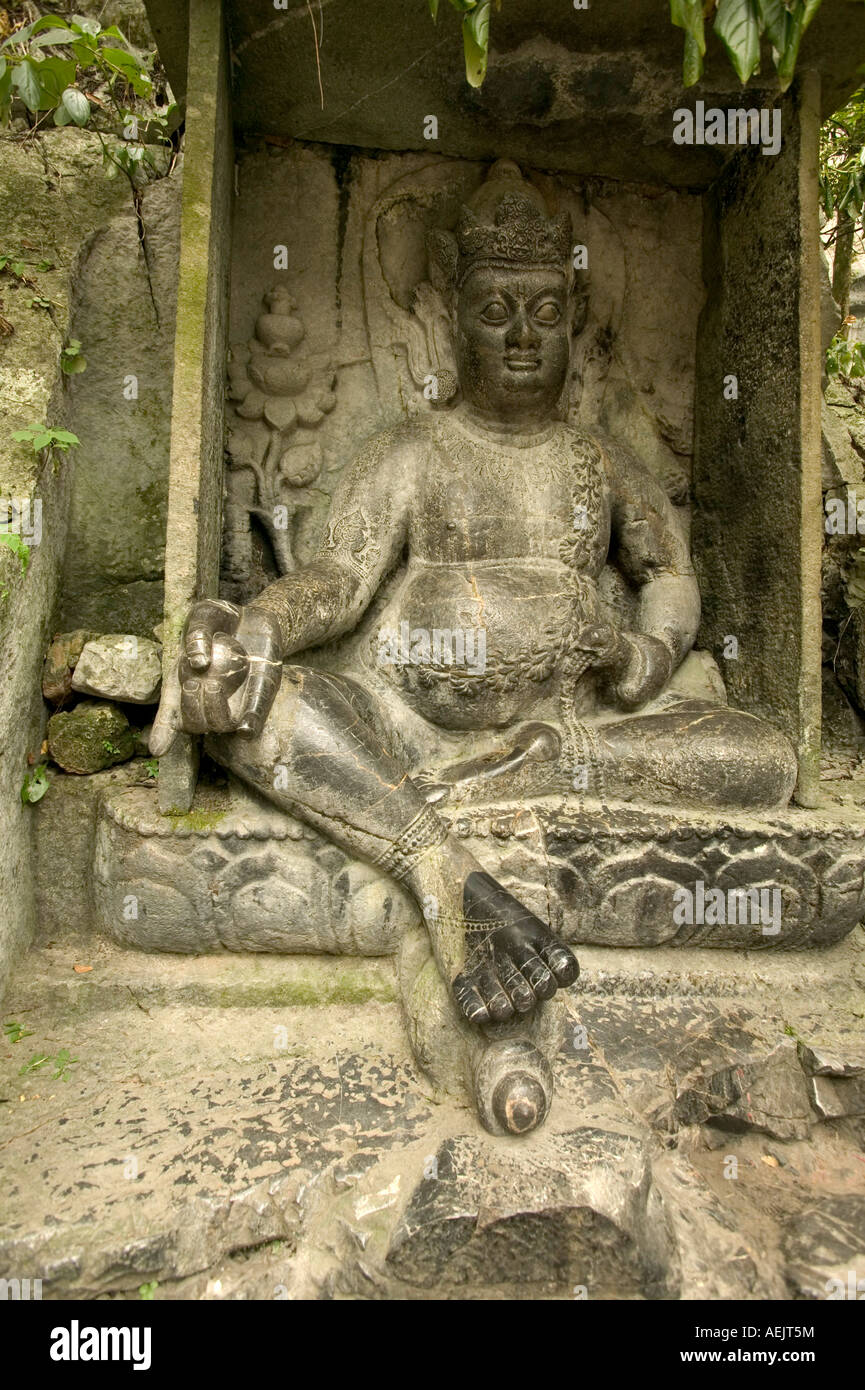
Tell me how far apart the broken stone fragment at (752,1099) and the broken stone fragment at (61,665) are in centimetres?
224

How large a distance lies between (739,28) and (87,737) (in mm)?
2644

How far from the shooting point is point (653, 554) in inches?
132

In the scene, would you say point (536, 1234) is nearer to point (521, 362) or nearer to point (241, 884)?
point (241, 884)

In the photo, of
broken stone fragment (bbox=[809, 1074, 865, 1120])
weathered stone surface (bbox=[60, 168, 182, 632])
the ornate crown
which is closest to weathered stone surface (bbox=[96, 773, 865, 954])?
broken stone fragment (bbox=[809, 1074, 865, 1120])

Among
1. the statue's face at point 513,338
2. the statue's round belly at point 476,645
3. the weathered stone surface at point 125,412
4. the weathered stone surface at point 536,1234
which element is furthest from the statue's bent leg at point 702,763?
the weathered stone surface at point 125,412

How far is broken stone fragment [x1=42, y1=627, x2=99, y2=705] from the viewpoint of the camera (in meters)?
2.85

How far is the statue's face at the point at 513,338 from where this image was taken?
10.1 feet

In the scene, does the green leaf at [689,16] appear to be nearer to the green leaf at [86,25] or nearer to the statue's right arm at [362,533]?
the statue's right arm at [362,533]

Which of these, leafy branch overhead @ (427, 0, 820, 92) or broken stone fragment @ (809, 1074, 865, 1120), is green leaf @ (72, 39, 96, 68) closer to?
leafy branch overhead @ (427, 0, 820, 92)

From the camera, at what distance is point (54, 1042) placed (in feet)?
8.10

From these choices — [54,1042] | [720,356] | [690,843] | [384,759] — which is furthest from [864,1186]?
[720,356]

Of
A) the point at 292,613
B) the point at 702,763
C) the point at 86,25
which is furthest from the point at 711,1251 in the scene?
the point at 86,25

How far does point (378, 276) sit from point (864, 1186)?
136 inches

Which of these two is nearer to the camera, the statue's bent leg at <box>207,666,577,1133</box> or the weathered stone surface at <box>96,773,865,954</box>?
the statue's bent leg at <box>207,666,577,1133</box>
